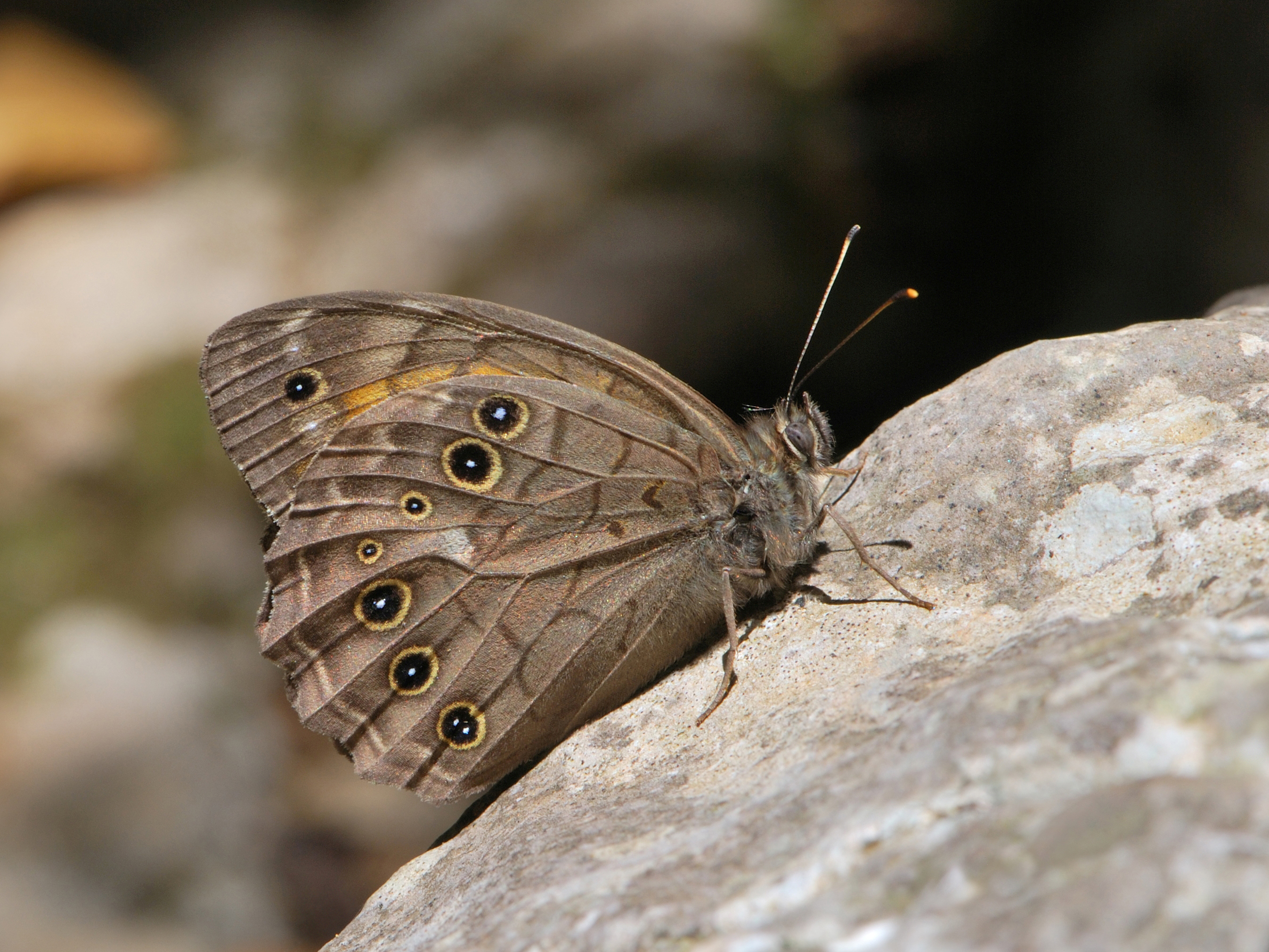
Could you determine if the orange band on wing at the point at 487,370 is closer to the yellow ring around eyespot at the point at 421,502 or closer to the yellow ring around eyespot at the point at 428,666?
the yellow ring around eyespot at the point at 421,502

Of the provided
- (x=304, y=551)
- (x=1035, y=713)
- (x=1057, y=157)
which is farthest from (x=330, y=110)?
(x=1035, y=713)

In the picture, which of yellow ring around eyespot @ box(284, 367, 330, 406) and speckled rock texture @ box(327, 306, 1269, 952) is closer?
speckled rock texture @ box(327, 306, 1269, 952)

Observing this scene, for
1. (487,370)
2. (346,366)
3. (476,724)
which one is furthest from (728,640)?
(346,366)

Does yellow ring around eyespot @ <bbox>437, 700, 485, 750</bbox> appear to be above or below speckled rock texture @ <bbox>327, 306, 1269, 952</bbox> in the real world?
above

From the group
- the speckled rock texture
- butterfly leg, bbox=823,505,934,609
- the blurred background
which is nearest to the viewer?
the speckled rock texture

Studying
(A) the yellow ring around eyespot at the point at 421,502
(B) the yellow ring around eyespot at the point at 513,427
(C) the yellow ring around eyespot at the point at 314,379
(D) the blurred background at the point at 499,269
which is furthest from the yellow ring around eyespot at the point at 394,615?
(D) the blurred background at the point at 499,269

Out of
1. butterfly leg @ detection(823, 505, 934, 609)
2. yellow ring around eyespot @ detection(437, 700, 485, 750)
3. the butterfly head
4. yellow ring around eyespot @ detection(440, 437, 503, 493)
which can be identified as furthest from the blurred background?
butterfly leg @ detection(823, 505, 934, 609)

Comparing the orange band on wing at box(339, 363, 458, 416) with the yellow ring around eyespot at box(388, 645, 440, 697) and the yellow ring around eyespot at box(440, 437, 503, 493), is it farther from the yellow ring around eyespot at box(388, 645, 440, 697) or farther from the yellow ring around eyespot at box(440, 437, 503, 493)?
the yellow ring around eyespot at box(388, 645, 440, 697)
